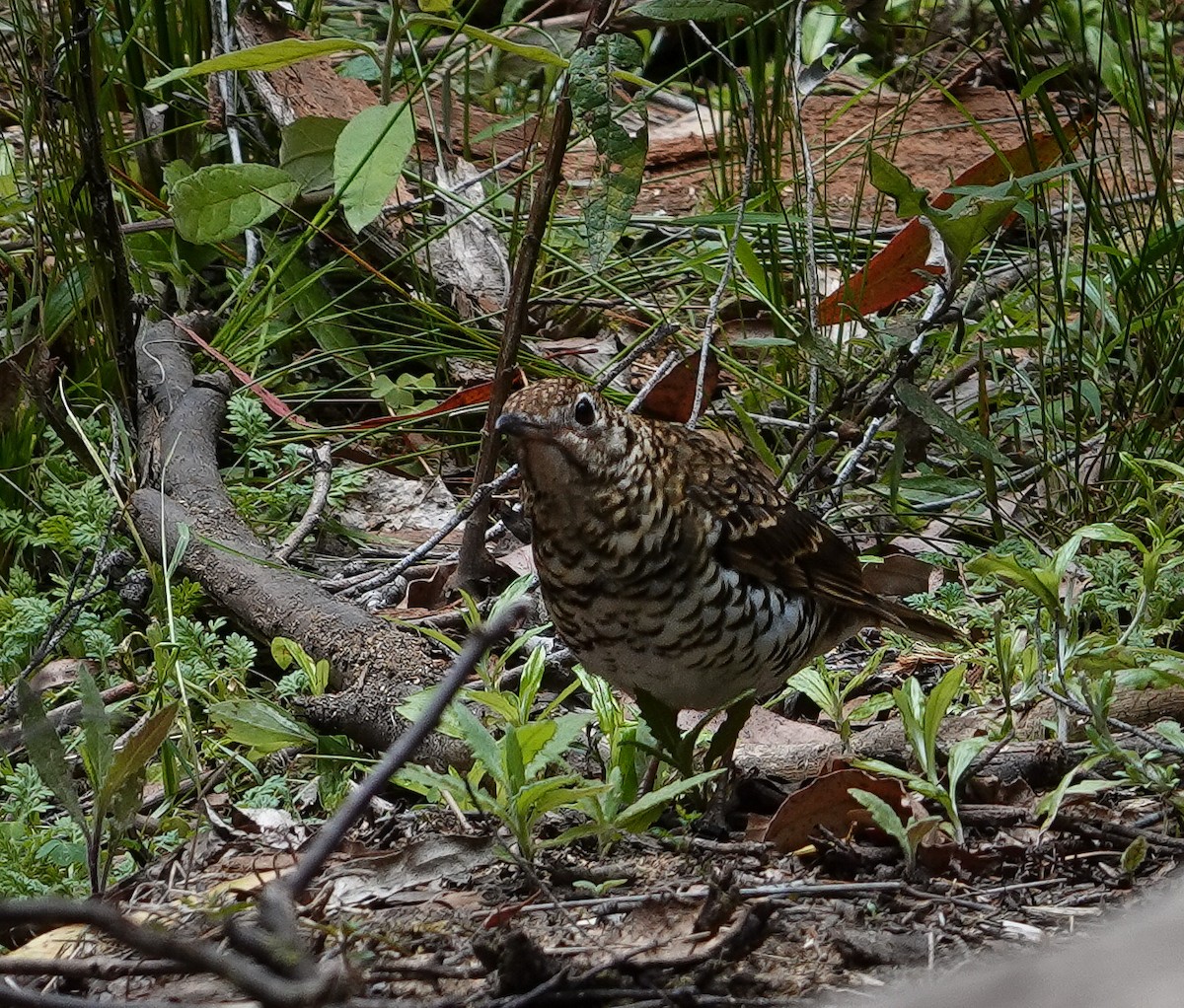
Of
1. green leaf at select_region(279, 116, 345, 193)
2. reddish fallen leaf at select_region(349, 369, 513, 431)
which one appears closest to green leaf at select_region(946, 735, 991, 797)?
reddish fallen leaf at select_region(349, 369, 513, 431)

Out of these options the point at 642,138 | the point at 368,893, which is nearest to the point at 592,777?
the point at 368,893

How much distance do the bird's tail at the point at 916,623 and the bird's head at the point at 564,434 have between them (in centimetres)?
92

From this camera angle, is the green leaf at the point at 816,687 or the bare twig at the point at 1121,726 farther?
the green leaf at the point at 816,687

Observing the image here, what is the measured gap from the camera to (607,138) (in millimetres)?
3514

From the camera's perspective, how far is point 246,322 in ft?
17.5

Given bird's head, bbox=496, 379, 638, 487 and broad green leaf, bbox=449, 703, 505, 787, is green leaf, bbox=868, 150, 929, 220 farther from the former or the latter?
broad green leaf, bbox=449, 703, 505, 787

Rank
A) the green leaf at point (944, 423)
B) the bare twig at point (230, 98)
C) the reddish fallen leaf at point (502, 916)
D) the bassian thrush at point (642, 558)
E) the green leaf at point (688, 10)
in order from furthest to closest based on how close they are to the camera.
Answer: the bare twig at point (230, 98), the green leaf at point (944, 423), the green leaf at point (688, 10), the bassian thrush at point (642, 558), the reddish fallen leaf at point (502, 916)

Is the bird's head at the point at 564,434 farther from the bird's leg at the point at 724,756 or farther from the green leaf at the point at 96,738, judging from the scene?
the green leaf at the point at 96,738

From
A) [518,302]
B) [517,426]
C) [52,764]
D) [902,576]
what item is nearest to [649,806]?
[517,426]

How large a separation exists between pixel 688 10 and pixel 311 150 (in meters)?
1.93

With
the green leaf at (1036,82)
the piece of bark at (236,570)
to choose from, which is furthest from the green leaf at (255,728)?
the green leaf at (1036,82)

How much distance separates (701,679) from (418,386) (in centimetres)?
232

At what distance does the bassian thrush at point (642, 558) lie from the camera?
10.3 feet

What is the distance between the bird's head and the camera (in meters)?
3.08
